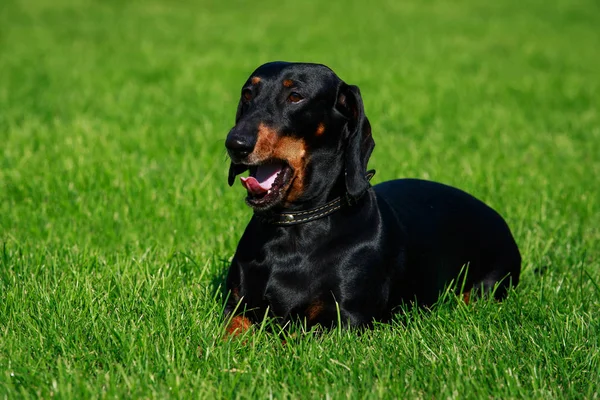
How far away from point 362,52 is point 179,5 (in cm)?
1049

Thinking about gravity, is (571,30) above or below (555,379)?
above

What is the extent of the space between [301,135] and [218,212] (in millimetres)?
2421

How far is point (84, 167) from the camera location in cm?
729

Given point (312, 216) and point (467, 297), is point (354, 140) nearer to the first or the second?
point (312, 216)

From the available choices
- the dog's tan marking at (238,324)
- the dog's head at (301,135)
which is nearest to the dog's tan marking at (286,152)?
the dog's head at (301,135)

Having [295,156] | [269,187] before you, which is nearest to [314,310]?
[269,187]

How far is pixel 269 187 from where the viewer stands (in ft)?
13.4

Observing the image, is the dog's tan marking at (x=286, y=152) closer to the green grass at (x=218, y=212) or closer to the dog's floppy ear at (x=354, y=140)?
the dog's floppy ear at (x=354, y=140)

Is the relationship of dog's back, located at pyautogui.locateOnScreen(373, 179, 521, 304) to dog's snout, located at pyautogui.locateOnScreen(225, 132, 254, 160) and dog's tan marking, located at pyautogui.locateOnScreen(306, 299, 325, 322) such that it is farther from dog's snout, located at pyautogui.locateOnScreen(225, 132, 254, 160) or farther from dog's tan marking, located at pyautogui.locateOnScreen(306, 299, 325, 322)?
dog's snout, located at pyautogui.locateOnScreen(225, 132, 254, 160)

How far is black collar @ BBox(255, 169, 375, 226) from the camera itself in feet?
13.8

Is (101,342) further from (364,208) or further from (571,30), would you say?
(571,30)

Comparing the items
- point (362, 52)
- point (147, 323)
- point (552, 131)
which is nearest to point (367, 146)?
point (147, 323)

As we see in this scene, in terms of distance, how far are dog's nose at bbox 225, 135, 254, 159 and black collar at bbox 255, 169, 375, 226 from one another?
52cm

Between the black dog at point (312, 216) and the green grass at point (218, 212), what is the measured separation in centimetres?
21
